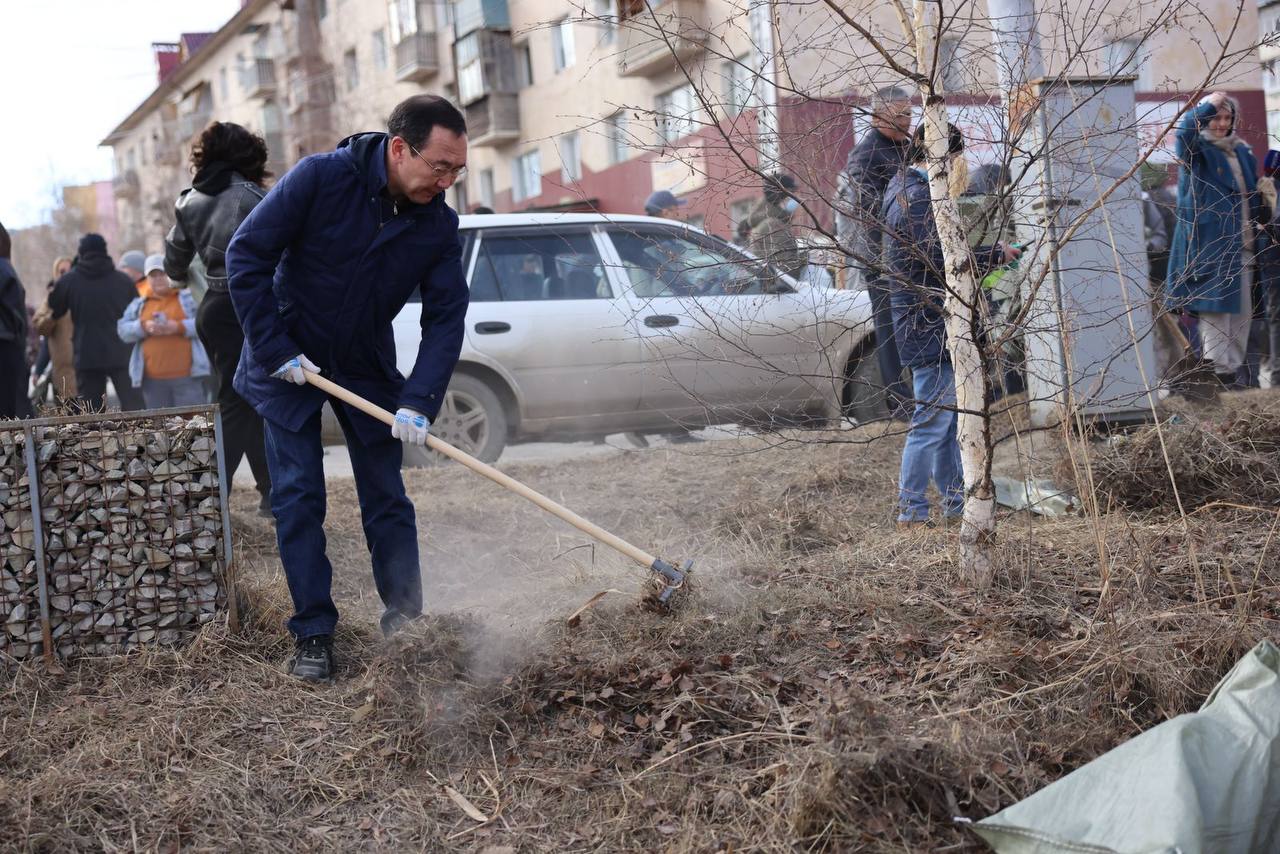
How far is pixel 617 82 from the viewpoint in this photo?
83.6 feet

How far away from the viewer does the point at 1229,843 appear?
95.3 inches

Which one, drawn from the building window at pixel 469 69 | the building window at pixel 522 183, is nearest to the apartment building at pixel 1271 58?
the building window at pixel 522 183

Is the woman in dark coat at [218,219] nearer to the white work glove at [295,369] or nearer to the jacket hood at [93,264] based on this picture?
the white work glove at [295,369]

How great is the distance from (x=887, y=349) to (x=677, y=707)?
3.00 metres

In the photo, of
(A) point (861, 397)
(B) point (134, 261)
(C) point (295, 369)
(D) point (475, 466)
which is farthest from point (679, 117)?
(B) point (134, 261)

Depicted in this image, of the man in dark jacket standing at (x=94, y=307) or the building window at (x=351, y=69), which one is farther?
the building window at (x=351, y=69)

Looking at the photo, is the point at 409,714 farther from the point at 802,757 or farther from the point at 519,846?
the point at 802,757

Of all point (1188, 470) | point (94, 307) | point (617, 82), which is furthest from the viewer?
point (617, 82)

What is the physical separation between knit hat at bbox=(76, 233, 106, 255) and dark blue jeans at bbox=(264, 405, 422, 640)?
6116 millimetres

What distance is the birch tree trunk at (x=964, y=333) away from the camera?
372 centimetres

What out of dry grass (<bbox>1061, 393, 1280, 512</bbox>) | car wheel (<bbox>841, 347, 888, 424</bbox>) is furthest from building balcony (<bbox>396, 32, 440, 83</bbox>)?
dry grass (<bbox>1061, 393, 1280, 512</bbox>)

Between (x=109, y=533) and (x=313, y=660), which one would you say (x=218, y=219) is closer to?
(x=109, y=533)

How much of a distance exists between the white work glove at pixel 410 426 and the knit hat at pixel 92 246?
640 cm

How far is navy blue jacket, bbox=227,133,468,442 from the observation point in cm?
372
